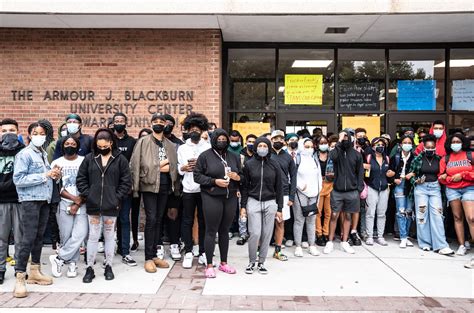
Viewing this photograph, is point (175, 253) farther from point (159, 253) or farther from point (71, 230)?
point (71, 230)

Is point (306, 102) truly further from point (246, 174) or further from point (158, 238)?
point (158, 238)

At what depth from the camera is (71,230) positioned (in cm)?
560

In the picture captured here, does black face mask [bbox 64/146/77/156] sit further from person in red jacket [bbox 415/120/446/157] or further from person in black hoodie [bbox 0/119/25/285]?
person in red jacket [bbox 415/120/446/157]

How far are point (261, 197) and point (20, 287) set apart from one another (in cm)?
303

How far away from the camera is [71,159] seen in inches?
221

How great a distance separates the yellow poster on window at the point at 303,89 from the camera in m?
9.88

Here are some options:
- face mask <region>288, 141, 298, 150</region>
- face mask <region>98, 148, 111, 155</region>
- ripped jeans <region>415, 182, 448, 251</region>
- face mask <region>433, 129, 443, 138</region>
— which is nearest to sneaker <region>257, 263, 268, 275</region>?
face mask <region>288, 141, 298, 150</region>

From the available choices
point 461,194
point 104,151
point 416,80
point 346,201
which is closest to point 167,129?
point 104,151

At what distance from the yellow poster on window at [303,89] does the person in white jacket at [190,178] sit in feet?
13.5

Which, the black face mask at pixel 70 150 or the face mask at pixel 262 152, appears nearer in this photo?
the black face mask at pixel 70 150

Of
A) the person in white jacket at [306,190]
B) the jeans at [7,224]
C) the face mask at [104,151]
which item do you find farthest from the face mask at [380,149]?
the jeans at [7,224]

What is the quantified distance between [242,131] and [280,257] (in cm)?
384

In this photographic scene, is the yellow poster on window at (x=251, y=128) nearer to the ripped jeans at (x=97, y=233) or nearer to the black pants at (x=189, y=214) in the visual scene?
the black pants at (x=189, y=214)
